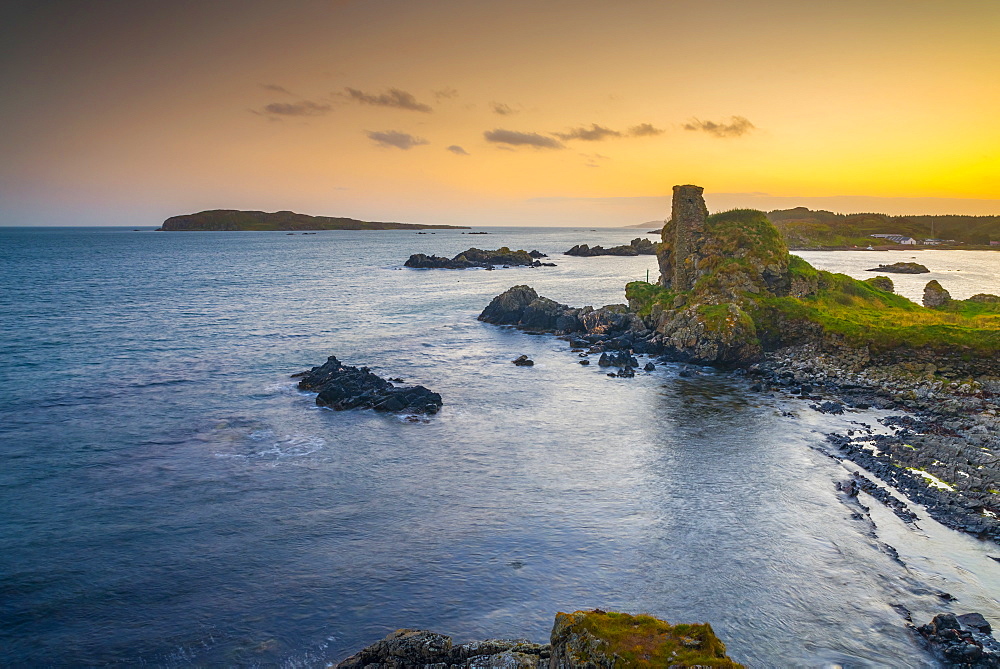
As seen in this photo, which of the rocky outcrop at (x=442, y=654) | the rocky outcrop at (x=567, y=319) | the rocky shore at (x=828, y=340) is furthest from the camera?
the rocky outcrop at (x=567, y=319)

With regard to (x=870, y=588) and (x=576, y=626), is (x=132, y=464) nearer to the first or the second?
(x=576, y=626)

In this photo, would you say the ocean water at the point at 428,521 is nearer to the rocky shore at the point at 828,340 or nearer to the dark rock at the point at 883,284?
the rocky shore at the point at 828,340

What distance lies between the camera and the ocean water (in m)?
15.1

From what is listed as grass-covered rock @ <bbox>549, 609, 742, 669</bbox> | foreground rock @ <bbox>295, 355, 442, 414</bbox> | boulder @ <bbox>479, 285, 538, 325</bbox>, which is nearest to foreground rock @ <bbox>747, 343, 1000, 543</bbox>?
grass-covered rock @ <bbox>549, 609, 742, 669</bbox>

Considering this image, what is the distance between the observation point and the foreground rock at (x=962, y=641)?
13.3 meters

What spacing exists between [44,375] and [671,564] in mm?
42168

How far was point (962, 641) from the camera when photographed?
13.8m

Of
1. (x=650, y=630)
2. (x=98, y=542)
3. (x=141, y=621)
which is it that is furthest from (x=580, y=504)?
(x=98, y=542)

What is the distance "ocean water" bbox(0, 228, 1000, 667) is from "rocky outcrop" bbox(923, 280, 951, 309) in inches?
1055

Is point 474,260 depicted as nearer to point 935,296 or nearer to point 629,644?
point 935,296

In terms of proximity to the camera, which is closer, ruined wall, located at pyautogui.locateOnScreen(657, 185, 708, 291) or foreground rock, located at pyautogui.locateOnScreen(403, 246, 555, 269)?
ruined wall, located at pyautogui.locateOnScreen(657, 185, 708, 291)

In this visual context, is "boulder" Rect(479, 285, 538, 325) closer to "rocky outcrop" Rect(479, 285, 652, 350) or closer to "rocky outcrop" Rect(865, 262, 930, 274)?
"rocky outcrop" Rect(479, 285, 652, 350)

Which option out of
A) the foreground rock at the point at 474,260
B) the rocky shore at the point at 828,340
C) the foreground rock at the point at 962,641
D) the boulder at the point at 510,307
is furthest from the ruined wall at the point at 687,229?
the foreground rock at the point at 474,260

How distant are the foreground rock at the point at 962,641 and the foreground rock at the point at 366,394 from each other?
943 inches
